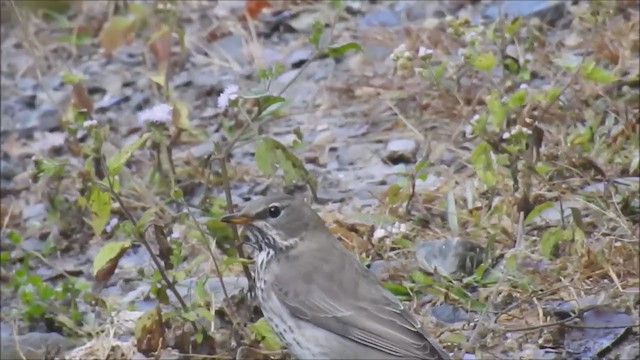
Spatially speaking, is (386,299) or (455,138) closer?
(386,299)

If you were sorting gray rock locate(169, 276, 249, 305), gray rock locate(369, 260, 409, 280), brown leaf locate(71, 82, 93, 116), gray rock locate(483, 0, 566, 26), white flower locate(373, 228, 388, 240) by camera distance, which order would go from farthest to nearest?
gray rock locate(483, 0, 566, 26)
brown leaf locate(71, 82, 93, 116)
white flower locate(373, 228, 388, 240)
gray rock locate(369, 260, 409, 280)
gray rock locate(169, 276, 249, 305)

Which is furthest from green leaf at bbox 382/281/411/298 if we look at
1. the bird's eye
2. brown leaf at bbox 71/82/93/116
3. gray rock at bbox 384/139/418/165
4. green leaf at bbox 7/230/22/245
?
brown leaf at bbox 71/82/93/116

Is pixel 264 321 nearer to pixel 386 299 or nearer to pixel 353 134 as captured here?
pixel 386 299

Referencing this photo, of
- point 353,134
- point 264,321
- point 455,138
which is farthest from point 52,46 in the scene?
point 264,321

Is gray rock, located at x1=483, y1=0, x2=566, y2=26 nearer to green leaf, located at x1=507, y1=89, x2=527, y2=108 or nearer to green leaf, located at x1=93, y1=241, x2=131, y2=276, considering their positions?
green leaf, located at x1=507, y1=89, x2=527, y2=108

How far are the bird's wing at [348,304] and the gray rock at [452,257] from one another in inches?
30.5

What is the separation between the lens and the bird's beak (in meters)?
5.56

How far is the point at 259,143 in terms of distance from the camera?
602 centimetres

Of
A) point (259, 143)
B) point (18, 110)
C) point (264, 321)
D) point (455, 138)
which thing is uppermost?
point (259, 143)

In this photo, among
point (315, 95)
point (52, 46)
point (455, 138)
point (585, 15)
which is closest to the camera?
point (455, 138)

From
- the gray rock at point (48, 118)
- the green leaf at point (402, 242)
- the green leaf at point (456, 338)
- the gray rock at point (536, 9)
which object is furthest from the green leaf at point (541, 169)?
the gray rock at point (48, 118)

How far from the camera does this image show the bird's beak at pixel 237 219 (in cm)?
556

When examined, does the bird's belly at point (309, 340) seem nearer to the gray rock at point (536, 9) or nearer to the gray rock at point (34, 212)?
the gray rock at point (34, 212)

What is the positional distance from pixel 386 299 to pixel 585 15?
350cm
